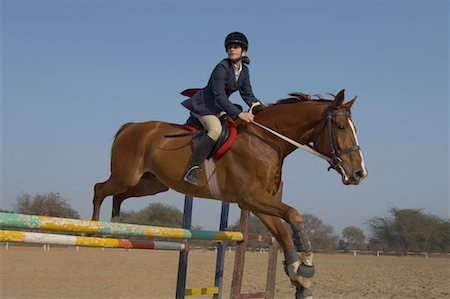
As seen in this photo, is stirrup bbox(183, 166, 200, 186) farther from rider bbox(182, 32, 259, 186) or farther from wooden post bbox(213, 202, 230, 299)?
wooden post bbox(213, 202, 230, 299)

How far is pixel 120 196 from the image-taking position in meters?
5.97

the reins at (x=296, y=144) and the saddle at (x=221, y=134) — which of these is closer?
the reins at (x=296, y=144)

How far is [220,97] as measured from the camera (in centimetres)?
510

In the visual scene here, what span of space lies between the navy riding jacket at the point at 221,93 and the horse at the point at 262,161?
0.27 meters

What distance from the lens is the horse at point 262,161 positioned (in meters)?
4.59

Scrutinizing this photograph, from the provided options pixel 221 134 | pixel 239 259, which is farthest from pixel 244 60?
pixel 239 259

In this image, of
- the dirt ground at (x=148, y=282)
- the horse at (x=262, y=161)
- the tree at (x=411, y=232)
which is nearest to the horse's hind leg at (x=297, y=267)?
the horse at (x=262, y=161)

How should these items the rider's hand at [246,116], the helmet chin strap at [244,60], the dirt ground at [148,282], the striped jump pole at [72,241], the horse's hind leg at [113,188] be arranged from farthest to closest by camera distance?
the dirt ground at [148,282] → the horse's hind leg at [113,188] → the helmet chin strap at [244,60] → the rider's hand at [246,116] → the striped jump pole at [72,241]

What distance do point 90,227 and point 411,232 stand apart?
50593 millimetres

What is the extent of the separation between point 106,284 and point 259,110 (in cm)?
1135

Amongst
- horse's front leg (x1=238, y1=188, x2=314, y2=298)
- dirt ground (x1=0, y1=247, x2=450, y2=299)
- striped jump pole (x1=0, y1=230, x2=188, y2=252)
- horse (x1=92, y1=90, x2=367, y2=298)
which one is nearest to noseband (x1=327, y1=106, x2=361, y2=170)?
horse (x1=92, y1=90, x2=367, y2=298)

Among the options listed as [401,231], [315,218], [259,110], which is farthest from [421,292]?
[315,218]

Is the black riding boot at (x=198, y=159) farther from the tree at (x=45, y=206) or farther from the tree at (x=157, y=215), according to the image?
the tree at (x=157, y=215)

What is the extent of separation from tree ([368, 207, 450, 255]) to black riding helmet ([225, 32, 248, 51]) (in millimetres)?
48118
